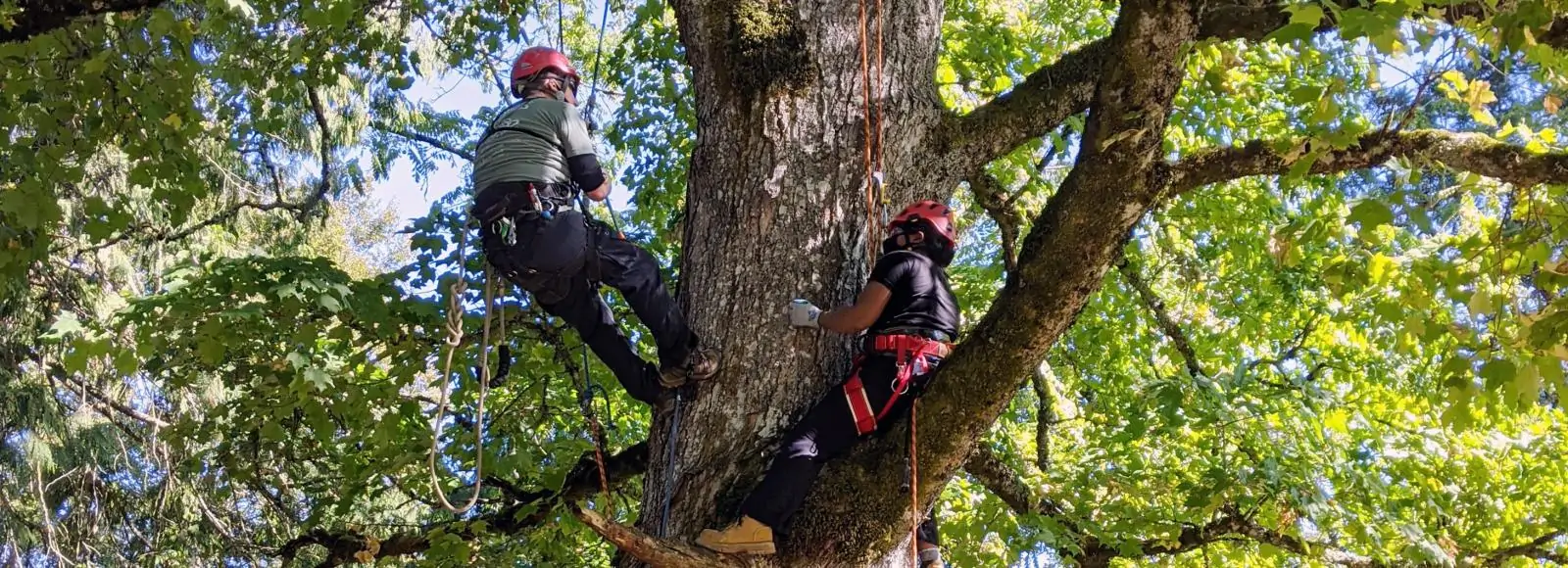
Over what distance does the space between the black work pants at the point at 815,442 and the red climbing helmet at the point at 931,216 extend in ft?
1.52

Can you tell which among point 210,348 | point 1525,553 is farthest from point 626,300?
point 1525,553

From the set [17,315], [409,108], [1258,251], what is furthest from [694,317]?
[409,108]

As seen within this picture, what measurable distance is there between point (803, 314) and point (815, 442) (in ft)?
1.30

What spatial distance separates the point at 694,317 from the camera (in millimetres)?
3811

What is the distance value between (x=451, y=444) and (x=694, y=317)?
9.14 feet

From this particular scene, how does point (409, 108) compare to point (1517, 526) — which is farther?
point (409, 108)

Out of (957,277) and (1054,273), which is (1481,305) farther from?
(957,277)

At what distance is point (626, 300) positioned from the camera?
3.96 meters

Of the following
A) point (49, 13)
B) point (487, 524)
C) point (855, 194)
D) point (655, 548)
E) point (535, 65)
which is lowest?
point (655, 548)

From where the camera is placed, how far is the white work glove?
3641mm

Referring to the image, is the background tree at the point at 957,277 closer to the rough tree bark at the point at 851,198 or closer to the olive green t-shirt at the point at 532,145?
the rough tree bark at the point at 851,198

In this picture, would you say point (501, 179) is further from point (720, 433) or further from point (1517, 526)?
point (1517, 526)

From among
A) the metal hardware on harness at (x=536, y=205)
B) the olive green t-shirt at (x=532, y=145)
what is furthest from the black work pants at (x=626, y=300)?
the olive green t-shirt at (x=532, y=145)

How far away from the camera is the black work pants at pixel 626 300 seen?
382 centimetres
